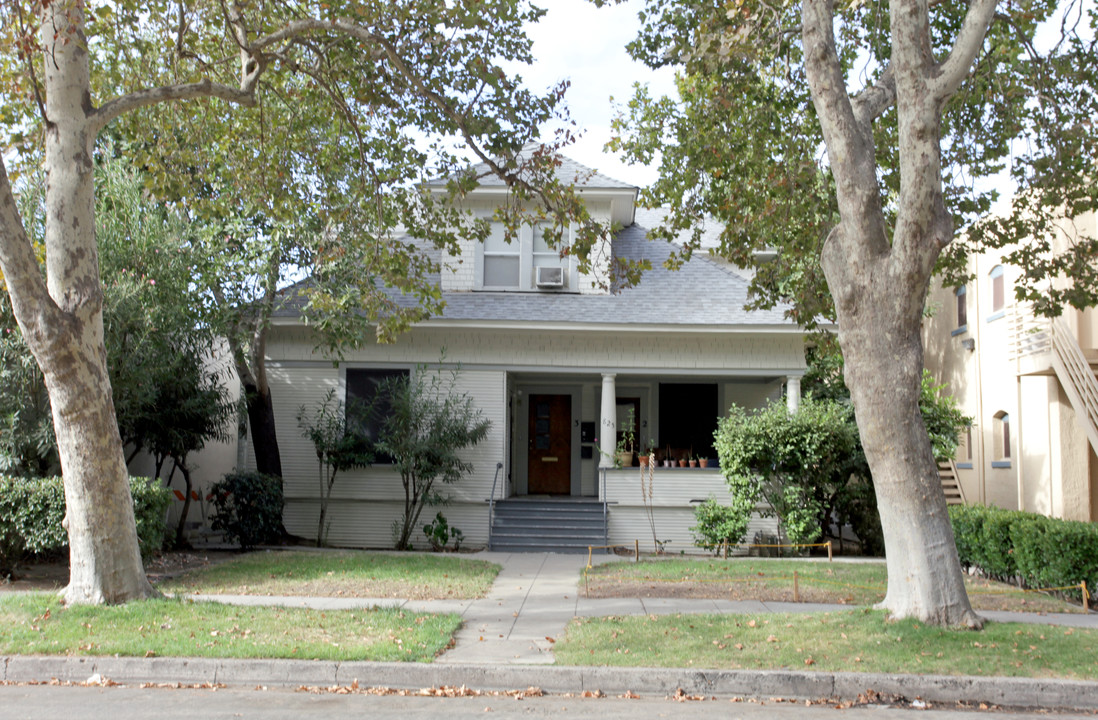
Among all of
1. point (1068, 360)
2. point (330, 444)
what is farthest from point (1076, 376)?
point (330, 444)

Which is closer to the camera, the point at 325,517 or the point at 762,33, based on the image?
the point at 762,33

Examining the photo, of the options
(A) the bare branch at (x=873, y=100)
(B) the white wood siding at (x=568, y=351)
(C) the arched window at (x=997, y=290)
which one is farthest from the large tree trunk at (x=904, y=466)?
(C) the arched window at (x=997, y=290)

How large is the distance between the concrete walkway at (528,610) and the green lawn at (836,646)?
40 centimetres

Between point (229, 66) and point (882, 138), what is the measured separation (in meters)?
9.37

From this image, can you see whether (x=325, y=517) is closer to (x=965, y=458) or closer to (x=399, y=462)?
(x=399, y=462)

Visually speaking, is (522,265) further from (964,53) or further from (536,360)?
(964,53)

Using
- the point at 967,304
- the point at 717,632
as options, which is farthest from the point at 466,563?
the point at 967,304

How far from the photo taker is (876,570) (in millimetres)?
12523

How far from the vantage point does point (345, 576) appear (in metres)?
11.5

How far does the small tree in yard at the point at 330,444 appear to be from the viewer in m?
15.8

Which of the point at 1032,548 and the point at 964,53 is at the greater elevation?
the point at 964,53

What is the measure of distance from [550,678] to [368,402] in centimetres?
1078

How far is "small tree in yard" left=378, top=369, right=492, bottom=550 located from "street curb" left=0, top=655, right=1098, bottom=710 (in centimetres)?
838

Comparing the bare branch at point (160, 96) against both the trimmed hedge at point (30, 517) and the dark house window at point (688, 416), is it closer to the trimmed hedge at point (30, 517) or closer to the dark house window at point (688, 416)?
the trimmed hedge at point (30, 517)
